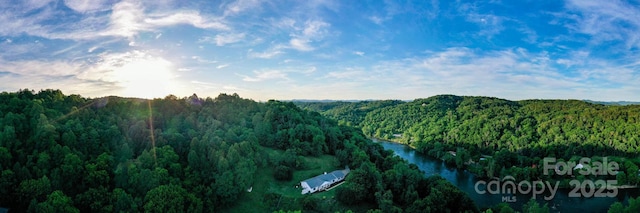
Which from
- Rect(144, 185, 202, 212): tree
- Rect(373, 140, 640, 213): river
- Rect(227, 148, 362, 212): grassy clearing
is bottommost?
Rect(373, 140, 640, 213): river

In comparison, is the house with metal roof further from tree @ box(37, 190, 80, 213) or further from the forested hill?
the forested hill

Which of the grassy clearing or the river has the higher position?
the grassy clearing

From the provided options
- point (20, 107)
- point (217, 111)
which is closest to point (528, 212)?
point (217, 111)

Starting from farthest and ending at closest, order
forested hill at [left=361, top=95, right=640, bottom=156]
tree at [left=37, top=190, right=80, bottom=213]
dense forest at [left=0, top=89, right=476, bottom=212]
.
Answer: forested hill at [left=361, top=95, right=640, bottom=156] → dense forest at [left=0, top=89, right=476, bottom=212] → tree at [left=37, top=190, right=80, bottom=213]

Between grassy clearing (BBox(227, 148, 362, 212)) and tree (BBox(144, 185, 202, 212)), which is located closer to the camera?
tree (BBox(144, 185, 202, 212))

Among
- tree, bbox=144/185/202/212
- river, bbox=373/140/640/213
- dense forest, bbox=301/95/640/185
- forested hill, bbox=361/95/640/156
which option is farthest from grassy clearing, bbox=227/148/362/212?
forested hill, bbox=361/95/640/156

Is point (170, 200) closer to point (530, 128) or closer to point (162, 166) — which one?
point (162, 166)
